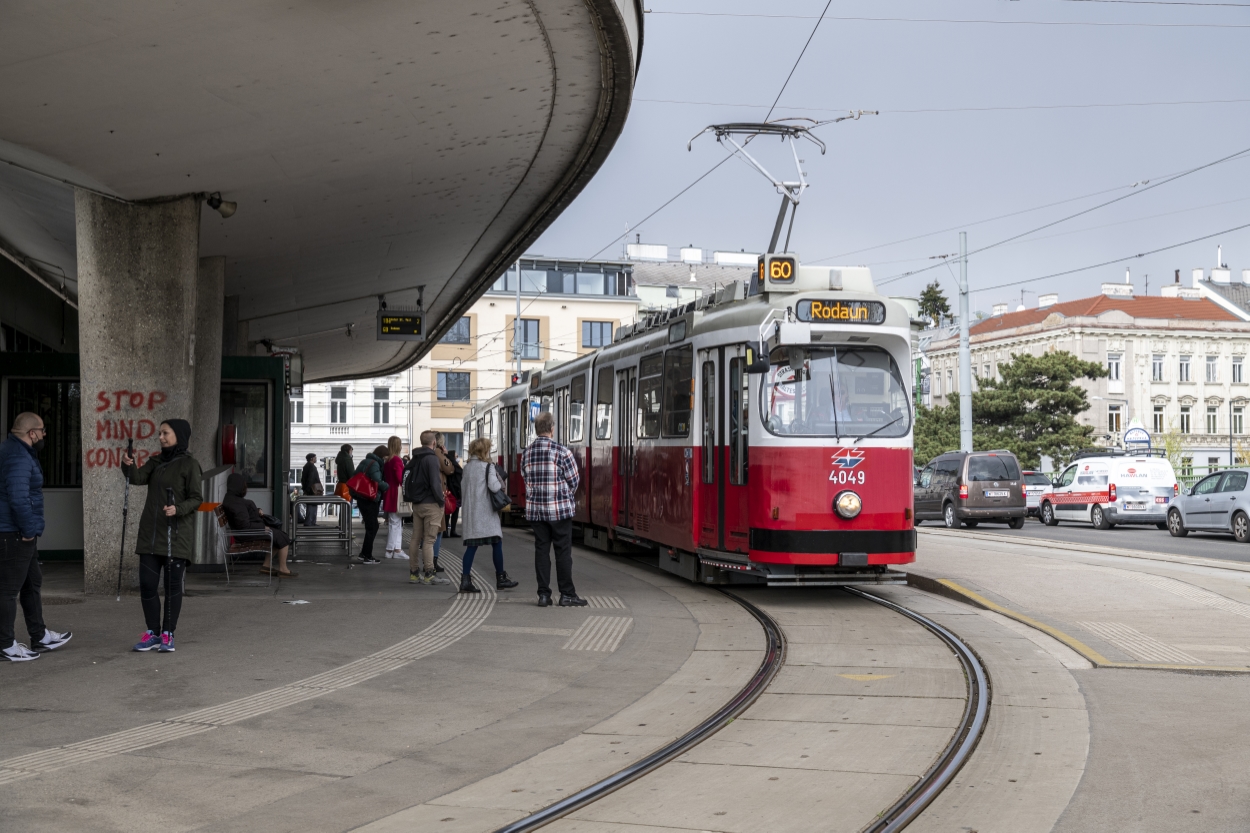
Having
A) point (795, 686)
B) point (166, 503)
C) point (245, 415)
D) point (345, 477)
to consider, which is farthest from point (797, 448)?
point (345, 477)

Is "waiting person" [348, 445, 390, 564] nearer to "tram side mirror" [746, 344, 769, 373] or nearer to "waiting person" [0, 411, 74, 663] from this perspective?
"tram side mirror" [746, 344, 769, 373]

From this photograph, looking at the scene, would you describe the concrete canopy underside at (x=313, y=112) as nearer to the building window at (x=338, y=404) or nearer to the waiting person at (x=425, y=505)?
the waiting person at (x=425, y=505)

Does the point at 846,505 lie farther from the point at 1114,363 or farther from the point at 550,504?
the point at 1114,363

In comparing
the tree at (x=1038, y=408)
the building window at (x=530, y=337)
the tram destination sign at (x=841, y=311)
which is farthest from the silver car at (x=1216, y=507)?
the building window at (x=530, y=337)

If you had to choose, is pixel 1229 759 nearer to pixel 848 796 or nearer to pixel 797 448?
pixel 848 796

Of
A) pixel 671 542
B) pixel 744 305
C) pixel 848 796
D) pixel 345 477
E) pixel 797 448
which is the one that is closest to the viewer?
pixel 848 796

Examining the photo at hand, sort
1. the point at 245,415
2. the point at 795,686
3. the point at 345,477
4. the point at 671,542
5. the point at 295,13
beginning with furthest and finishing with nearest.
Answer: the point at 345,477 < the point at 245,415 < the point at 671,542 < the point at 295,13 < the point at 795,686

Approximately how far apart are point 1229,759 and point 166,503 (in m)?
7.04

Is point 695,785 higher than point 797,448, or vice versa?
point 797,448

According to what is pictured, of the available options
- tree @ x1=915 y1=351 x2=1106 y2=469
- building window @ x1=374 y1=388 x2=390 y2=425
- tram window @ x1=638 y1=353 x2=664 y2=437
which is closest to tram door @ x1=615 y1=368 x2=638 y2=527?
tram window @ x1=638 y1=353 x2=664 y2=437

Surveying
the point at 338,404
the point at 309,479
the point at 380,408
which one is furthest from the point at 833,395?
the point at 380,408

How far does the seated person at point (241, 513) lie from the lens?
48.4 feet

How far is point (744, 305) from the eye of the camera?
13.0 metres

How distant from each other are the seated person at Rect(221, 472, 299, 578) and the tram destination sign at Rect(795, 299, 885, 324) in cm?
668
